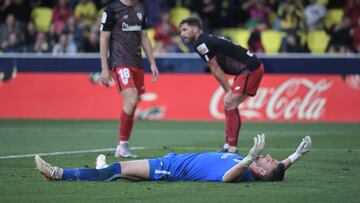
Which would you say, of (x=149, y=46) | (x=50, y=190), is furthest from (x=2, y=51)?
(x=50, y=190)

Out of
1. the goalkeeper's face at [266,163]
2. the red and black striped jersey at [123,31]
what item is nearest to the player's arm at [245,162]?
the goalkeeper's face at [266,163]

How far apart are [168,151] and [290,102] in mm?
7840

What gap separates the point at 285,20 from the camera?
958 inches

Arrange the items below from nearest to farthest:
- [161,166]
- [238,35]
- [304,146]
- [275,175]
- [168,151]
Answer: [161,166]
[275,175]
[304,146]
[168,151]
[238,35]

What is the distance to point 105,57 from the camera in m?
13.0

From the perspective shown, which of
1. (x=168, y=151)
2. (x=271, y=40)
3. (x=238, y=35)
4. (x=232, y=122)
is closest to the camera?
(x=232, y=122)

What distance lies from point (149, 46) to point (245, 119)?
855 cm

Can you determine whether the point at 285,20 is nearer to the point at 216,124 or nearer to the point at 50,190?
the point at 216,124

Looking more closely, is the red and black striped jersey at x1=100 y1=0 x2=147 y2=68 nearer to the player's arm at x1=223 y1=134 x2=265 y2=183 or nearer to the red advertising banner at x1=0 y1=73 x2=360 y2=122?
the player's arm at x1=223 y1=134 x2=265 y2=183

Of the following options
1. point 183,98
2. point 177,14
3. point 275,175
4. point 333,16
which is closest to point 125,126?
point 275,175

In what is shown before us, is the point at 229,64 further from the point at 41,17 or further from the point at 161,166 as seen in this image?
the point at 41,17

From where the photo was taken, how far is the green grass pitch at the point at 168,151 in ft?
28.8

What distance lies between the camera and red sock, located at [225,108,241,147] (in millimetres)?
13359

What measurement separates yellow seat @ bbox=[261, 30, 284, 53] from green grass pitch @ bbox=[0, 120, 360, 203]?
403cm
